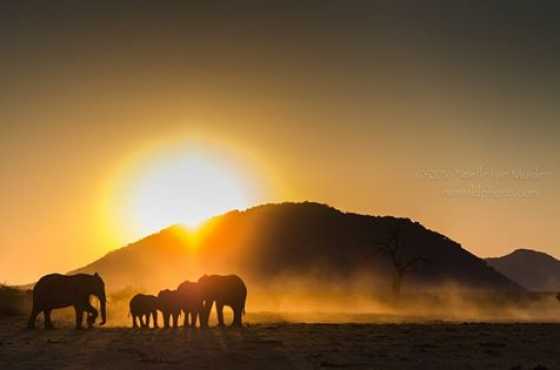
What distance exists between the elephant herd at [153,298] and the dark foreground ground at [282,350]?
4.10 meters

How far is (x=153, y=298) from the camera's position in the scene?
158ft

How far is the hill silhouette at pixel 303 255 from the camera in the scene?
539 feet

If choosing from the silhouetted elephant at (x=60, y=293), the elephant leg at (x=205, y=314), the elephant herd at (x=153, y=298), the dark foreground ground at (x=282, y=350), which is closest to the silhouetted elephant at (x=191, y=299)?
the elephant herd at (x=153, y=298)

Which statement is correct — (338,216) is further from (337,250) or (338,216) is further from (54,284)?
(54,284)

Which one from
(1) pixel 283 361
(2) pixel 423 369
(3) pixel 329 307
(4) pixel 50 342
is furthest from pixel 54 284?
(3) pixel 329 307

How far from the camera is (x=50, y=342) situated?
91.1 ft

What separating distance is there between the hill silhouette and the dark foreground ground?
12313 centimetres

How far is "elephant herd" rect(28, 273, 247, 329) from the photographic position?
124 feet

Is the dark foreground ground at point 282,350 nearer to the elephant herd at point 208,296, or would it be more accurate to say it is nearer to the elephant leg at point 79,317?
the elephant leg at point 79,317

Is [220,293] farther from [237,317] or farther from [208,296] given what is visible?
[237,317]

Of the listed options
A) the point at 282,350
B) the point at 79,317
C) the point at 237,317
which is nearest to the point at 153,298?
the point at 237,317

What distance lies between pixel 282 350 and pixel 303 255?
481ft

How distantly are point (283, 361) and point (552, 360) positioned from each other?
749 centimetres

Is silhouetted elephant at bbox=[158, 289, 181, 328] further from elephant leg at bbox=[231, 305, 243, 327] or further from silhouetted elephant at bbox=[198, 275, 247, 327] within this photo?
elephant leg at bbox=[231, 305, 243, 327]
